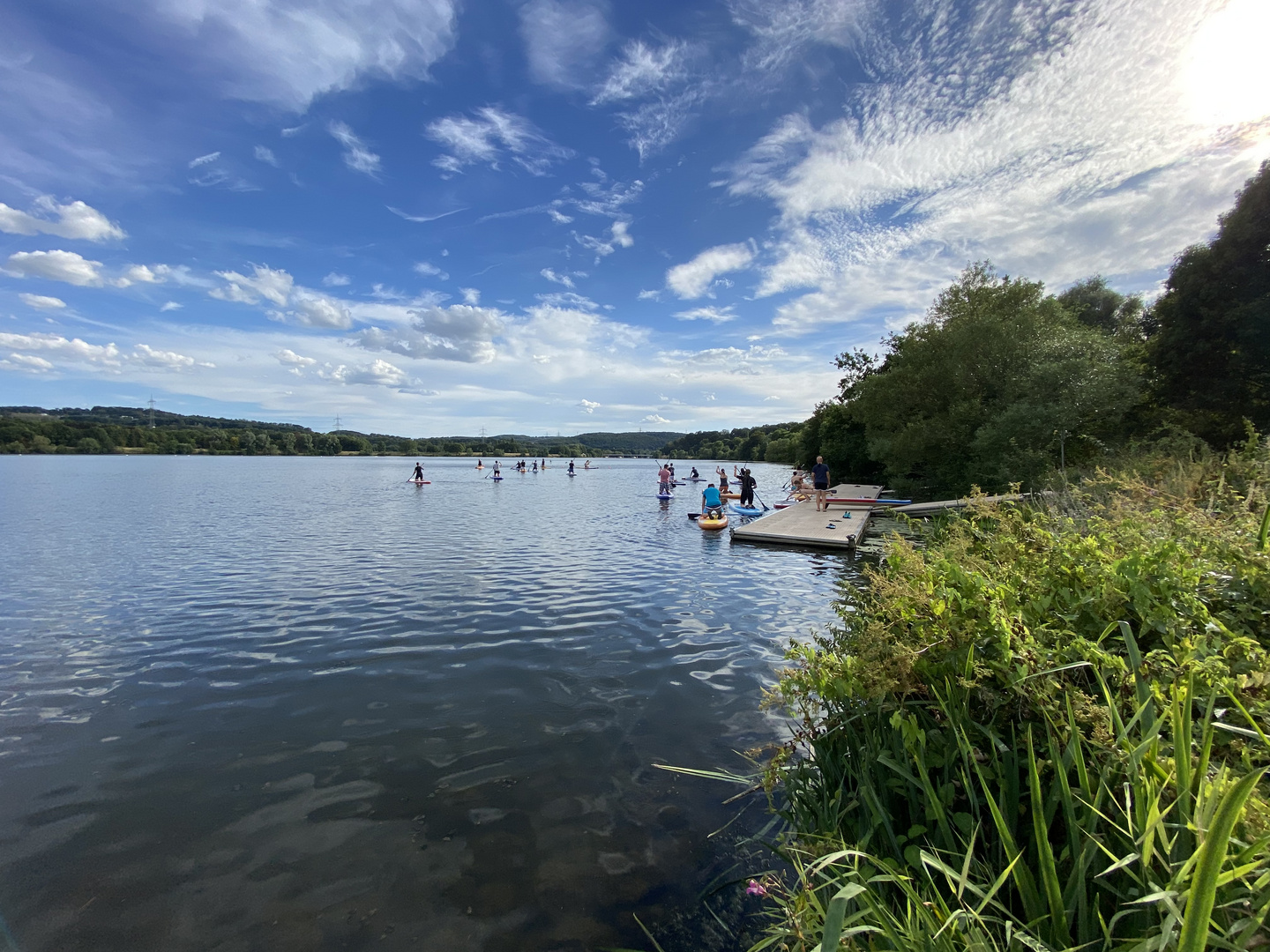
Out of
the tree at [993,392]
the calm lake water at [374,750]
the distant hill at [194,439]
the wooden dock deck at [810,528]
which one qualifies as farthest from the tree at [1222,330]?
the distant hill at [194,439]

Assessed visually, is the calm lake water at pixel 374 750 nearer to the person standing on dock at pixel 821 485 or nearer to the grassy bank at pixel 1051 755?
the grassy bank at pixel 1051 755

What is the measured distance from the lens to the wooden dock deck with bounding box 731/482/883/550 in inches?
661

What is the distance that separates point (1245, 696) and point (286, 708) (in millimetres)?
7767

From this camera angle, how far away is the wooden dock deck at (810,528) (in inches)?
661

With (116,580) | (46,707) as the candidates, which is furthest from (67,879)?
(116,580)

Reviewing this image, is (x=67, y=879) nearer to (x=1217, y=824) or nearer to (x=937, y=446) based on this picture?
(x=1217, y=824)

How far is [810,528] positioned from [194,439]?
524ft

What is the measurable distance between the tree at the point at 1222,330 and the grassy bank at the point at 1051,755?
2386 centimetres

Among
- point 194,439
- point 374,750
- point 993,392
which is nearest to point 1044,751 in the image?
point 374,750

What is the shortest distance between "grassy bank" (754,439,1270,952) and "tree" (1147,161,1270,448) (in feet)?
78.3

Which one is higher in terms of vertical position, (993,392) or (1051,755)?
(993,392)

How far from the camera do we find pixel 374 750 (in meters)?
5.38

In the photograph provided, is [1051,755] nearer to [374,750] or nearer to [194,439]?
[374,750]

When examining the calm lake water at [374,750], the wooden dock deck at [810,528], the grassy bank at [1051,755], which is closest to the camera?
the grassy bank at [1051,755]
